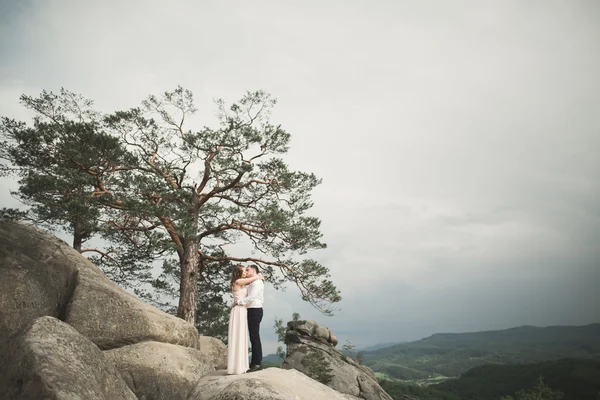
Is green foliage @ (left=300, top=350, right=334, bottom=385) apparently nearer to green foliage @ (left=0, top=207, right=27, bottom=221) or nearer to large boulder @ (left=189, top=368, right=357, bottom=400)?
large boulder @ (left=189, top=368, right=357, bottom=400)

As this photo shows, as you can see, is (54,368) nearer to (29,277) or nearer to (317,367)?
(29,277)

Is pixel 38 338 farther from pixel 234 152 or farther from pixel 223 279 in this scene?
pixel 223 279

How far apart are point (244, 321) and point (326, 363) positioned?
31.8 feet

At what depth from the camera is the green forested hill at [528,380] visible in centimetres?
10428

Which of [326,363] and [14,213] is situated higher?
[14,213]

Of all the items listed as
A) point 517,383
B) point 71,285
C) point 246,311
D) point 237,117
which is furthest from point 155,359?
point 517,383

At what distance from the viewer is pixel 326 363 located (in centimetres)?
1703

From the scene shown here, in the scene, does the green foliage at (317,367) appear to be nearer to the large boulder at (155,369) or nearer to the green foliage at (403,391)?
the large boulder at (155,369)

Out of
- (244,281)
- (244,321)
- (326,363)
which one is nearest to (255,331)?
(244,321)

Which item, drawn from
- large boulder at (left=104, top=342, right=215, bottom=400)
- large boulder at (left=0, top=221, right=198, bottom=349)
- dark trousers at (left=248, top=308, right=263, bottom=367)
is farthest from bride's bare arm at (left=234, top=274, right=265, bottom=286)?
large boulder at (left=0, top=221, right=198, bottom=349)

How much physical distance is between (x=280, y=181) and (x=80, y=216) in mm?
9651

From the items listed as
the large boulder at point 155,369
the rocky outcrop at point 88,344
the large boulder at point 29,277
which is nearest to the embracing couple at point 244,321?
the rocky outcrop at point 88,344

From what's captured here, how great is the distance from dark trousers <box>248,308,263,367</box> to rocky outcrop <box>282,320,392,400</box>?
8766mm

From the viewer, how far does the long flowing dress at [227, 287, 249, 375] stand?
8602 mm
